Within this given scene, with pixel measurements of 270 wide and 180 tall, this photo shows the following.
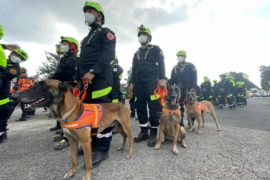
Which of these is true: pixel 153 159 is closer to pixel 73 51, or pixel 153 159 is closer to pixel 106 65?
pixel 106 65

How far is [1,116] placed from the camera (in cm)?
479

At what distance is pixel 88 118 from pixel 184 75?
16.4 feet

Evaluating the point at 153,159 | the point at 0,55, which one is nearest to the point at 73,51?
the point at 0,55

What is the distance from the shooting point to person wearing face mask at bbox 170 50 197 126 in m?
7.04

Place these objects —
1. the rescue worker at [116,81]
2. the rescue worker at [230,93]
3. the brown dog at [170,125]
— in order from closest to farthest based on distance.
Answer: the brown dog at [170,125]
the rescue worker at [116,81]
the rescue worker at [230,93]

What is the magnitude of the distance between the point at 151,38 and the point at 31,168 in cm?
386

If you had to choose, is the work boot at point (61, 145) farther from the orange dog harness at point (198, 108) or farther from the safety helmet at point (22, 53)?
the orange dog harness at point (198, 108)

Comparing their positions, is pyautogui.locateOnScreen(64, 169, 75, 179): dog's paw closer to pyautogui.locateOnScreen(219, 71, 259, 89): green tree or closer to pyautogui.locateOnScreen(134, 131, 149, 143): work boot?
pyautogui.locateOnScreen(134, 131, 149, 143): work boot

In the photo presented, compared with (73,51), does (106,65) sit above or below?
below

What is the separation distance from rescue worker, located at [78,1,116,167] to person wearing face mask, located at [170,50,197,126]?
4.04 meters

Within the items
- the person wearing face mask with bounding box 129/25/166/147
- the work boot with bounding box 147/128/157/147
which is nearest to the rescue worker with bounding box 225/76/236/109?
the person wearing face mask with bounding box 129/25/166/147

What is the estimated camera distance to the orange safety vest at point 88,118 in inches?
105

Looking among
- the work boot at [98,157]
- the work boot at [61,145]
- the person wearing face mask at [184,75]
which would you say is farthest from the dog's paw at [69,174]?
the person wearing face mask at [184,75]

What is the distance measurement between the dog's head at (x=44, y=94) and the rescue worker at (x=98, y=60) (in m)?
0.77
